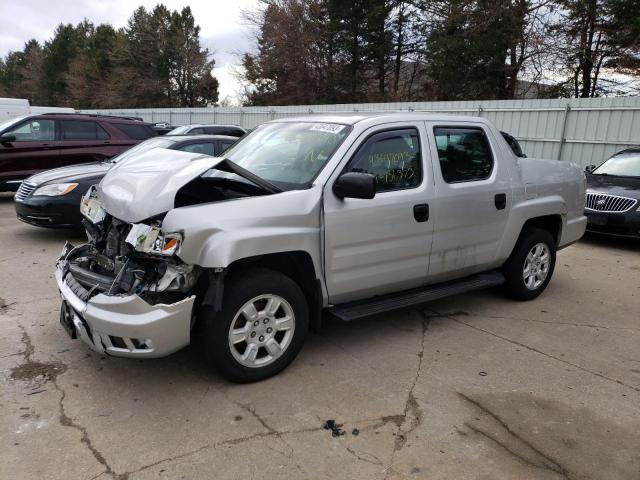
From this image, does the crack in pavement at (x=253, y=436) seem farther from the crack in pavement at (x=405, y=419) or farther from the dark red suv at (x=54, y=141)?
the dark red suv at (x=54, y=141)

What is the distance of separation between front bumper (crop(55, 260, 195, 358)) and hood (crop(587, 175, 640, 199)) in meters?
7.64

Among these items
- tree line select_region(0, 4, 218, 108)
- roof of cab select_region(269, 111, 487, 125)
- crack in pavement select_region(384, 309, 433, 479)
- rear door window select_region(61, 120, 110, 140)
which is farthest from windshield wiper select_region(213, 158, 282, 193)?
tree line select_region(0, 4, 218, 108)

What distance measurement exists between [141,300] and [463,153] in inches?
120

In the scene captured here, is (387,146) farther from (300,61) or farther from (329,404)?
(300,61)

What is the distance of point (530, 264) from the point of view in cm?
529

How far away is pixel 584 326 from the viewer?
479 cm

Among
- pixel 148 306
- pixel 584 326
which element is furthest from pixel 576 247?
pixel 148 306

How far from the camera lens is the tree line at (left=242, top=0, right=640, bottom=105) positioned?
20000 mm

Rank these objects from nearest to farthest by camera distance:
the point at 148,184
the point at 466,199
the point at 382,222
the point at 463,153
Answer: the point at 148,184, the point at 382,222, the point at 466,199, the point at 463,153

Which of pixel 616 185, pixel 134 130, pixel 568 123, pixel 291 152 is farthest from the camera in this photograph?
pixel 568 123

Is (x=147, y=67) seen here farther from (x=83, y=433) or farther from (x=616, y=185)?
(x=83, y=433)

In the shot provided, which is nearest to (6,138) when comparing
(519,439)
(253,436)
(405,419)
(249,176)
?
(249,176)

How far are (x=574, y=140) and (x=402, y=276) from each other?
10.1 meters

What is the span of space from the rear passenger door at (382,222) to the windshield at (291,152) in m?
0.19
